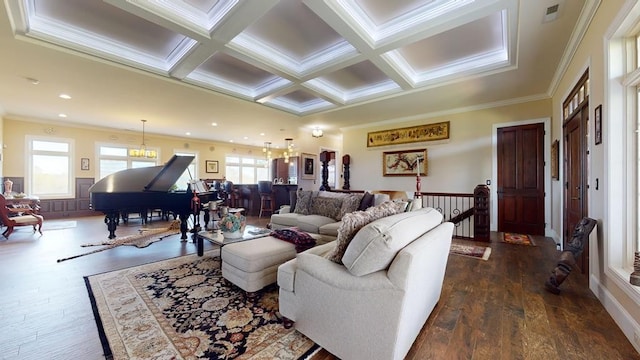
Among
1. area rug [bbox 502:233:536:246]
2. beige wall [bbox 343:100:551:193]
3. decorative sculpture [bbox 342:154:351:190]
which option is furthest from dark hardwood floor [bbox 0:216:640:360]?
decorative sculpture [bbox 342:154:351:190]

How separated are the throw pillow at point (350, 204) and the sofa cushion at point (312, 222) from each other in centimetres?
25

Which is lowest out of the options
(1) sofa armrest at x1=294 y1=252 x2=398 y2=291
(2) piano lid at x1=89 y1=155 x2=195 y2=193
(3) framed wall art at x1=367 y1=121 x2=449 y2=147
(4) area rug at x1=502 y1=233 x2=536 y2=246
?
(4) area rug at x1=502 y1=233 x2=536 y2=246

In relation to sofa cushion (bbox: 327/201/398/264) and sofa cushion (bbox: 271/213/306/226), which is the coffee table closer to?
sofa cushion (bbox: 271/213/306/226)

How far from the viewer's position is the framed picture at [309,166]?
10.3 meters

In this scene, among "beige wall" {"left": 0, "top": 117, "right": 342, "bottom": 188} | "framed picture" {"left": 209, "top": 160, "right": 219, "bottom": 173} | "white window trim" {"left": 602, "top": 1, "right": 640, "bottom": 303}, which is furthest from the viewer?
"framed picture" {"left": 209, "top": 160, "right": 219, "bottom": 173}

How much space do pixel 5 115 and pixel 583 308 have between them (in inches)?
445

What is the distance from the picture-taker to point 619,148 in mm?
2090

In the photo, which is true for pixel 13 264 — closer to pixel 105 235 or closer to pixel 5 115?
pixel 105 235

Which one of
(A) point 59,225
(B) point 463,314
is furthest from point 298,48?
(A) point 59,225

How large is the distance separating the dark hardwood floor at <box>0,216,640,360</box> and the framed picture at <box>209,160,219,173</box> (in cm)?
675

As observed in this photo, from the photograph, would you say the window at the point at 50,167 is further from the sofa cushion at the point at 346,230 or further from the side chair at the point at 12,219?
the sofa cushion at the point at 346,230

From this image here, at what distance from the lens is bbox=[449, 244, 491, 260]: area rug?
371 cm

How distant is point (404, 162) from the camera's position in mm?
6555

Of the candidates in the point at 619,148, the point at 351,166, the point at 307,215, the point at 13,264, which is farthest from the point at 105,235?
the point at 619,148
